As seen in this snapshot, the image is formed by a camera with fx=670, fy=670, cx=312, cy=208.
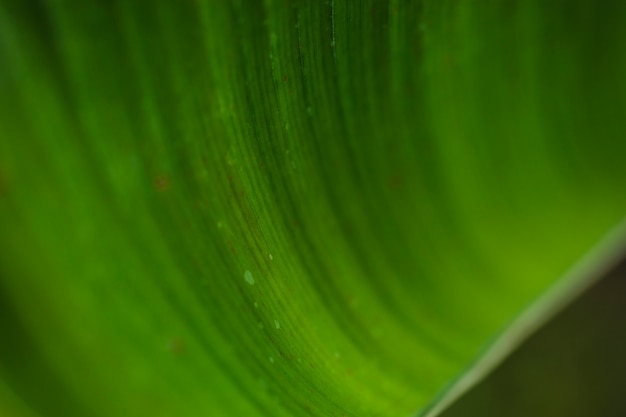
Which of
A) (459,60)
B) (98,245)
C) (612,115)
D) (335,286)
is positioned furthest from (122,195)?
(612,115)

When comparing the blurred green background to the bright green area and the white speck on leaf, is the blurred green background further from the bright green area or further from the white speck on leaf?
the white speck on leaf

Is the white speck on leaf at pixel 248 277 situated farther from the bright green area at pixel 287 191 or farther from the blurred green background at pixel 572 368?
the blurred green background at pixel 572 368

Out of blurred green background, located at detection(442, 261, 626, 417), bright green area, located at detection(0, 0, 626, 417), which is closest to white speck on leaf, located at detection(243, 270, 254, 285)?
bright green area, located at detection(0, 0, 626, 417)

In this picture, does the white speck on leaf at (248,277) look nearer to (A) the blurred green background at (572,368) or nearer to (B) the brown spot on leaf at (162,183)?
(B) the brown spot on leaf at (162,183)

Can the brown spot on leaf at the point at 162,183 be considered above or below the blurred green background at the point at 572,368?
above

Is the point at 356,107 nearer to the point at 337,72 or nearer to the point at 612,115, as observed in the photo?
the point at 337,72

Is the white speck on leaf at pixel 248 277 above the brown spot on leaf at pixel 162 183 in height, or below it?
below

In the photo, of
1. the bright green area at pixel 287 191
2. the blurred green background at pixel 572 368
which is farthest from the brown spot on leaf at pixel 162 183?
the blurred green background at pixel 572 368

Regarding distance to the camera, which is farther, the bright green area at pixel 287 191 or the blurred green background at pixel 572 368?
the blurred green background at pixel 572 368
